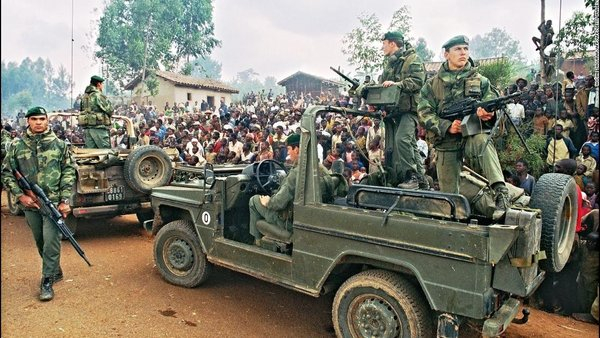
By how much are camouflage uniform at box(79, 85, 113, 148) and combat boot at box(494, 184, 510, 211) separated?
21.9 feet

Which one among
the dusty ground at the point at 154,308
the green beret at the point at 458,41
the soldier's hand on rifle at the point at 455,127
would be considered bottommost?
the dusty ground at the point at 154,308

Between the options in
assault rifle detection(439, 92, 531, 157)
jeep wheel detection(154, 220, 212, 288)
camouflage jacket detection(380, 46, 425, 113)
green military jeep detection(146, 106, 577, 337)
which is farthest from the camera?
jeep wheel detection(154, 220, 212, 288)

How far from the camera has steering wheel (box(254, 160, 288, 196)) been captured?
4918 millimetres

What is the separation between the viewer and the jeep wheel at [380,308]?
336 cm

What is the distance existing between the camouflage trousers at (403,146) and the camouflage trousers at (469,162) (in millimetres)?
464

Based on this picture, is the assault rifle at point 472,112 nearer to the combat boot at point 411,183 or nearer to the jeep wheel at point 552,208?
the jeep wheel at point 552,208

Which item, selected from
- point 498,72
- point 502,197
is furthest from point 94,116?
point 498,72

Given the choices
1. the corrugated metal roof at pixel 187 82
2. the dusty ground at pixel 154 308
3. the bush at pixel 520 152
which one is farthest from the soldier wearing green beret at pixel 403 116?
the corrugated metal roof at pixel 187 82

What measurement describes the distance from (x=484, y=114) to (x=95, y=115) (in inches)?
259

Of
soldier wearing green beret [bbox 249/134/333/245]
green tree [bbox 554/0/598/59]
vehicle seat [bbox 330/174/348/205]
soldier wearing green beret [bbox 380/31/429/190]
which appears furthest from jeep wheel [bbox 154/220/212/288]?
green tree [bbox 554/0/598/59]

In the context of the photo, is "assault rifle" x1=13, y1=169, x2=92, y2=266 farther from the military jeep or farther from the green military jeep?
the military jeep

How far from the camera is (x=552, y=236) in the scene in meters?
3.35

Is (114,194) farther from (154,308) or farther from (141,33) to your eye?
(141,33)

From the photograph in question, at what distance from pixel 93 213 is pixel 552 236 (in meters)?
5.77
